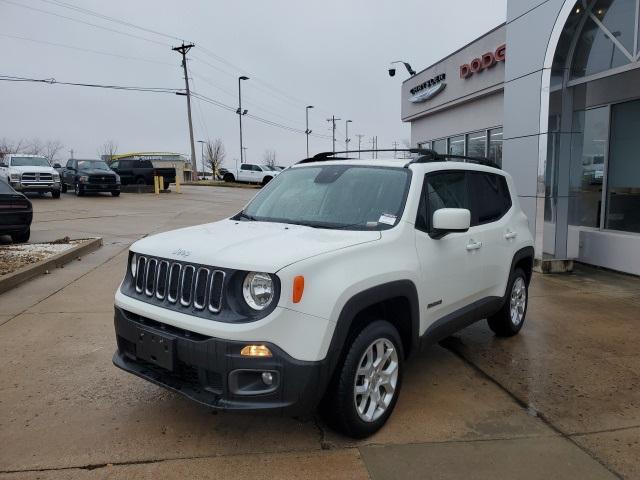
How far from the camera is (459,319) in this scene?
419 centimetres

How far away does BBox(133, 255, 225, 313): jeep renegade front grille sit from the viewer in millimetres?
2967

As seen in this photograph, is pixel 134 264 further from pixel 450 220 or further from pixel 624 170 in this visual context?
pixel 624 170

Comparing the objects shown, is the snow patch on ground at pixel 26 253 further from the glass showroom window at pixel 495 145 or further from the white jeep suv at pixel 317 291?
the glass showroom window at pixel 495 145

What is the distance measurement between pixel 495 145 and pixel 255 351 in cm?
1297

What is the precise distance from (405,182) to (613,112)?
7.21 metres

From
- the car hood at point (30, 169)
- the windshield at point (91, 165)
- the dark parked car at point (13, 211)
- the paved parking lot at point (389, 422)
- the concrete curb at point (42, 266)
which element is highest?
the windshield at point (91, 165)

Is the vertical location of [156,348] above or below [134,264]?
below

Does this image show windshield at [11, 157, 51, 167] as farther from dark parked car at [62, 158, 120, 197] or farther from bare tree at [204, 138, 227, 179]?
bare tree at [204, 138, 227, 179]

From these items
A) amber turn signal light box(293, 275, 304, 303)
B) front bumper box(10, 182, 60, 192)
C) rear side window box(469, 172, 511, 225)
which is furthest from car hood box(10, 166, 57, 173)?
amber turn signal light box(293, 275, 304, 303)

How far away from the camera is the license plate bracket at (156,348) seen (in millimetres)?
3008

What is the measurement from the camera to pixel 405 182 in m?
3.88

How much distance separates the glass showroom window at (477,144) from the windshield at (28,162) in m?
18.5

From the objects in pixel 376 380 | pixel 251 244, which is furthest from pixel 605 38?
pixel 251 244

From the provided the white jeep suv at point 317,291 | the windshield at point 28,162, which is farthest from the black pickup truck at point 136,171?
the white jeep suv at point 317,291
